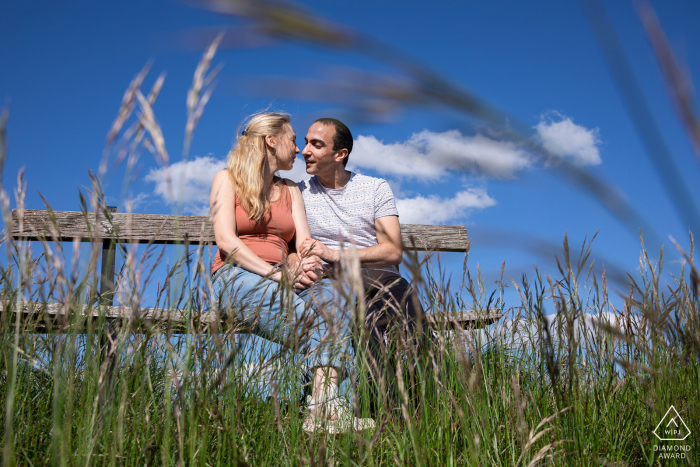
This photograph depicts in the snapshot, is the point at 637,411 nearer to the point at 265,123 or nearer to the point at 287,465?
the point at 287,465

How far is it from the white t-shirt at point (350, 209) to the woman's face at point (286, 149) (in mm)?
318

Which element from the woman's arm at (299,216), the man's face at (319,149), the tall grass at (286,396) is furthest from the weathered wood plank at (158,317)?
the man's face at (319,149)

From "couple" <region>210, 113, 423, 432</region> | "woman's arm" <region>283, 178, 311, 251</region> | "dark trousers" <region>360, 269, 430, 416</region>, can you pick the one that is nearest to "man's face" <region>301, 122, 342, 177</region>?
"couple" <region>210, 113, 423, 432</region>

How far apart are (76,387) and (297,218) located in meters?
1.71

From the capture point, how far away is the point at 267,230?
8.95ft

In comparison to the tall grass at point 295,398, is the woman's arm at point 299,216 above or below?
above

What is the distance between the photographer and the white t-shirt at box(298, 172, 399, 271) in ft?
9.78

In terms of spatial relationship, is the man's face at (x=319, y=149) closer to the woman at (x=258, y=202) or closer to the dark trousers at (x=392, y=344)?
the woman at (x=258, y=202)

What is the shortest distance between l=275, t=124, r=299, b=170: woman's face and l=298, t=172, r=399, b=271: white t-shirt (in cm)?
32

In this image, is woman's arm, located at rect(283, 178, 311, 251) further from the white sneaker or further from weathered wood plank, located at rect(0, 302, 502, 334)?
the white sneaker

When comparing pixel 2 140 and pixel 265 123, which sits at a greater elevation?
pixel 265 123

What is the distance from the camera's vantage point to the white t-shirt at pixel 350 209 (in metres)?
2.98

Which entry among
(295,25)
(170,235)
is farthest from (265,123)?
(295,25)

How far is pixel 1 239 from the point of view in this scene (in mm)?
1813
